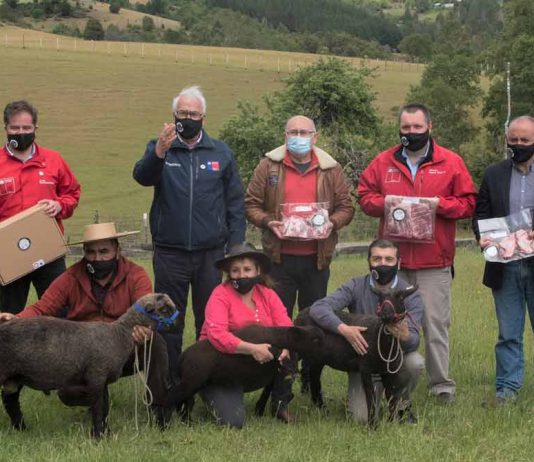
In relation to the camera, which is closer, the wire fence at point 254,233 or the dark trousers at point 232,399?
the dark trousers at point 232,399

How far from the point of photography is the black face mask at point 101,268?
285 inches

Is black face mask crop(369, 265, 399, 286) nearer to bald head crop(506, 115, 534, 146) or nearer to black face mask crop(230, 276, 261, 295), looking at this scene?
black face mask crop(230, 276, 261, 295)

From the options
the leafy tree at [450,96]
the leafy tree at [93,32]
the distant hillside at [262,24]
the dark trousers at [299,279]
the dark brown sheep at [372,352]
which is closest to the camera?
the dark brown sheep at [372,352]

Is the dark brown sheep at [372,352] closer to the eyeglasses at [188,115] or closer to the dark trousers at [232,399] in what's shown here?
the dark trousers at [232,399]

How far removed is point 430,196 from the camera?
25.3 ft

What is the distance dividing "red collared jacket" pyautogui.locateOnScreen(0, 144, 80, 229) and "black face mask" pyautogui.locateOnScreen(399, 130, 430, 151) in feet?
10.0

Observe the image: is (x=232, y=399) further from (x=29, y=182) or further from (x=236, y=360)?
(x=29, y=182)

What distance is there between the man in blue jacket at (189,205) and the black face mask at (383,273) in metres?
1.38

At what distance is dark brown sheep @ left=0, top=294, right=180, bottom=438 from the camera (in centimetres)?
632

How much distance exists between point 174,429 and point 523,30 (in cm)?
4893

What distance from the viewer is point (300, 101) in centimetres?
3916

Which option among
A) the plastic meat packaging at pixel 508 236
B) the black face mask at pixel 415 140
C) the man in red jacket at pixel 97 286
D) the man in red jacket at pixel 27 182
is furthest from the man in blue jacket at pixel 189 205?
the plastic meat packaging at pixel 508 236

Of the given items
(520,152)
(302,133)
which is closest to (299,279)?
(302,133)

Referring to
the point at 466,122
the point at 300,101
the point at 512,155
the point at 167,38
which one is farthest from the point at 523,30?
the point at 167,38
